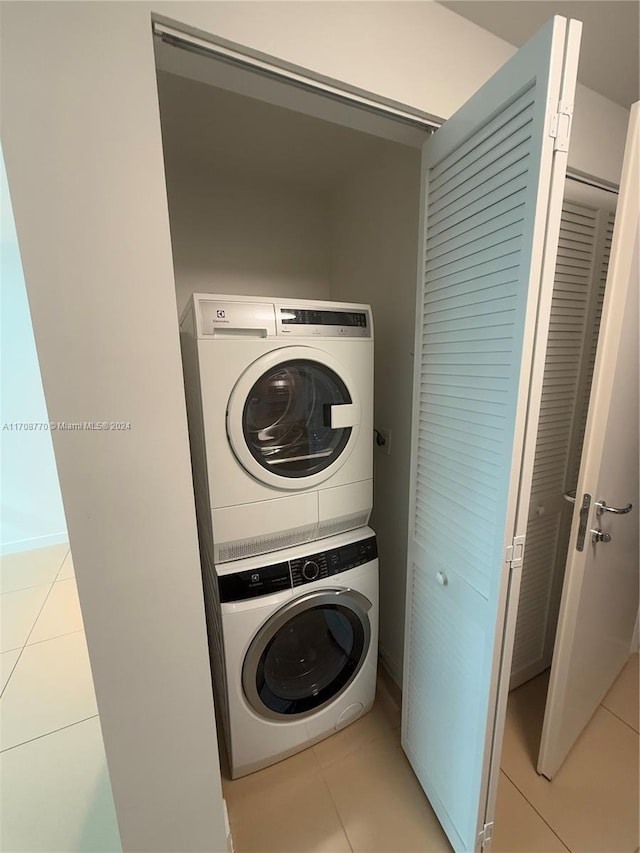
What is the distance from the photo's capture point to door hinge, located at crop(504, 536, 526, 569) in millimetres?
823

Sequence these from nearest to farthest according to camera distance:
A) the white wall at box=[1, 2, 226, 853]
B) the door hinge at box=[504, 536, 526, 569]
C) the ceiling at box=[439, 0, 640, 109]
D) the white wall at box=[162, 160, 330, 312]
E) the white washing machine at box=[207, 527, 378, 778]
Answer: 1. the white wall at box=[1, 2, 226, 853]
2. the door hinge at box=[504, 536, 526, 569]
3. the ceiling at box=[439, 0, 640, 109]
4. the white washing machine at box=[207, 527, 378, 778]
5. the white wall at box=[162, 160, 330, 312]

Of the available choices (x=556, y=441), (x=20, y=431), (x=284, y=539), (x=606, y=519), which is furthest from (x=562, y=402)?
(x=20, y=431)

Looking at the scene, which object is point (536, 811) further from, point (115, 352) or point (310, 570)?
point (115, 352)

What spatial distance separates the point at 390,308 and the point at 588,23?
3.16 ft

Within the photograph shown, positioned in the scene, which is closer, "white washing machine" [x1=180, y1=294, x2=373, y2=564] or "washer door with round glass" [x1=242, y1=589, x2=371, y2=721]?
"white washing machine" [x1=180, y1=294, x2=373, y2=564]

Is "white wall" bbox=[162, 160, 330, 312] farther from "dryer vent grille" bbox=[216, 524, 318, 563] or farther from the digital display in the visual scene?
"dryer vent grille" bbox=[216, 524, 318, 563]

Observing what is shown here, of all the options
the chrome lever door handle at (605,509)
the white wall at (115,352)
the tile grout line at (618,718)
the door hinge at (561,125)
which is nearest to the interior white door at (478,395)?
the door hinge at (561,125)

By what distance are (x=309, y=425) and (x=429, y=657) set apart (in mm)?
895

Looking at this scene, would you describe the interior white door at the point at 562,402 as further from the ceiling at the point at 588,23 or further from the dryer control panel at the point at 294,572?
the dryer control panel at the point at 294,572

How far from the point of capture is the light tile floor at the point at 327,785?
1.14 meters

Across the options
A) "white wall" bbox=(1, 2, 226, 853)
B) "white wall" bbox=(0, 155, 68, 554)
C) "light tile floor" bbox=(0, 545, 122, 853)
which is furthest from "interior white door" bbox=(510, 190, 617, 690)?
"light tile floor" bbox=(0, 545, 122, 853)

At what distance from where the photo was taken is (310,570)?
1239 mm

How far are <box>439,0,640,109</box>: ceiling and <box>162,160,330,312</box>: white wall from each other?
1.10m

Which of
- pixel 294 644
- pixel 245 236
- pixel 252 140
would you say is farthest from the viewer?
pixel 245 236
